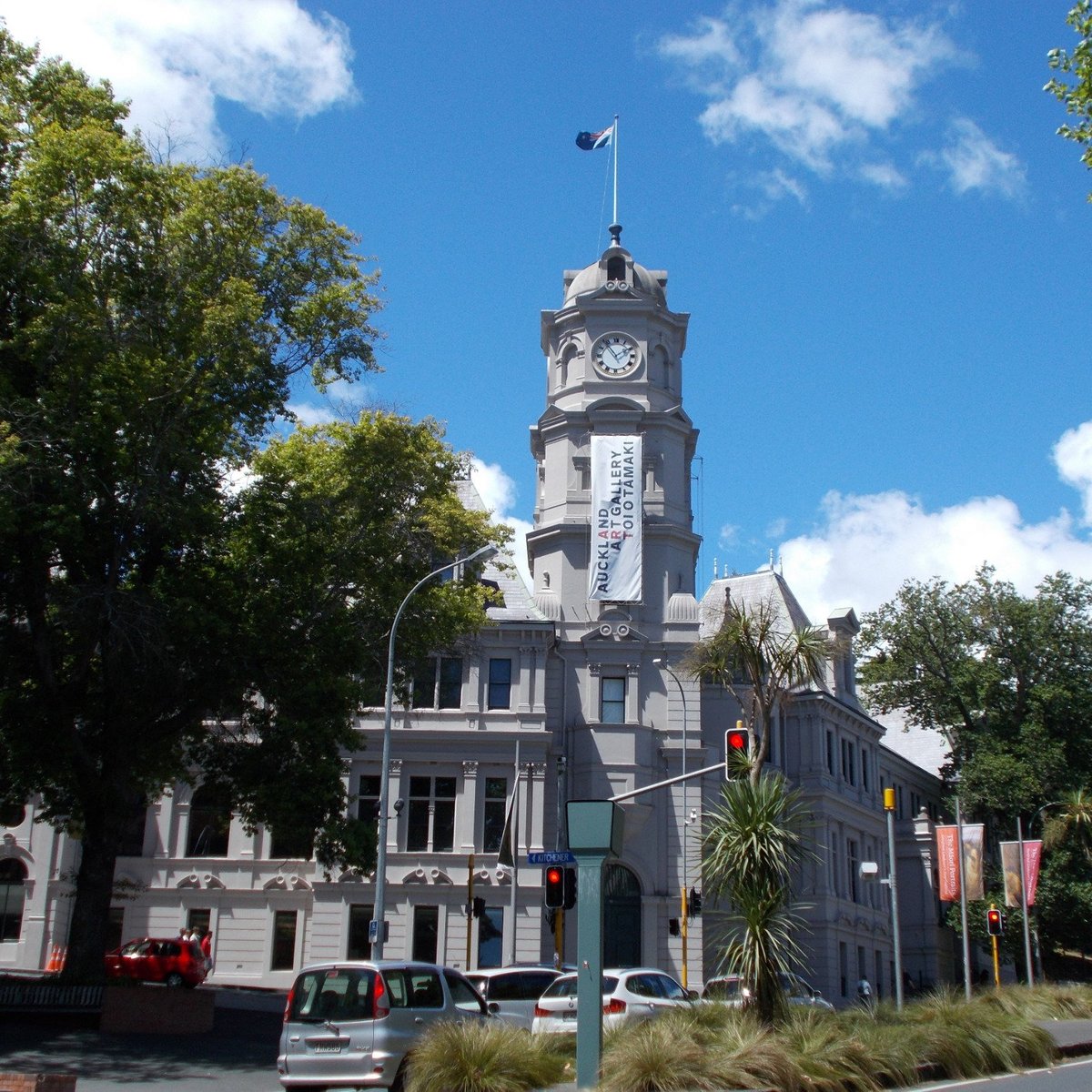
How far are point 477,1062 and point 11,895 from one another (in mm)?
32283

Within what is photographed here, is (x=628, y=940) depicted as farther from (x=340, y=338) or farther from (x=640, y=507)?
(x=340, y=338)

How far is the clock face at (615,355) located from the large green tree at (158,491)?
66.9ft

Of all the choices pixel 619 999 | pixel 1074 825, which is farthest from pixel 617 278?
pixel 619 999

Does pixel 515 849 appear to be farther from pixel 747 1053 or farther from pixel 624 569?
pixel 747 1053

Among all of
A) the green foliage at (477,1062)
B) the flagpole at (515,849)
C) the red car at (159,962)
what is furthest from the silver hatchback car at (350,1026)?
the flagpole at (515,849)

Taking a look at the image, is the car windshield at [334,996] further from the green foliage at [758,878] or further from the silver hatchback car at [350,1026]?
the green foliage at [758,878]

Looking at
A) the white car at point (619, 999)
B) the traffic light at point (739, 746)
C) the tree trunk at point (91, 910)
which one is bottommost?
the white car at point (619, 999)

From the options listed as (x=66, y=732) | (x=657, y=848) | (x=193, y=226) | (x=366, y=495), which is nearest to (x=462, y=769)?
(x=657, y=848)

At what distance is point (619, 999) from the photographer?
2175cm

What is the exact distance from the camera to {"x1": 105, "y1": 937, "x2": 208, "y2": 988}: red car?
106 ft

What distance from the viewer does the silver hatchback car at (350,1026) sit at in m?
15.6

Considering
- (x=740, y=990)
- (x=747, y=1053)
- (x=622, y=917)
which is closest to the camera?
(x=747, y=1053)

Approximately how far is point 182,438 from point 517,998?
1223cm

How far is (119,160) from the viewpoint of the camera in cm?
2375
